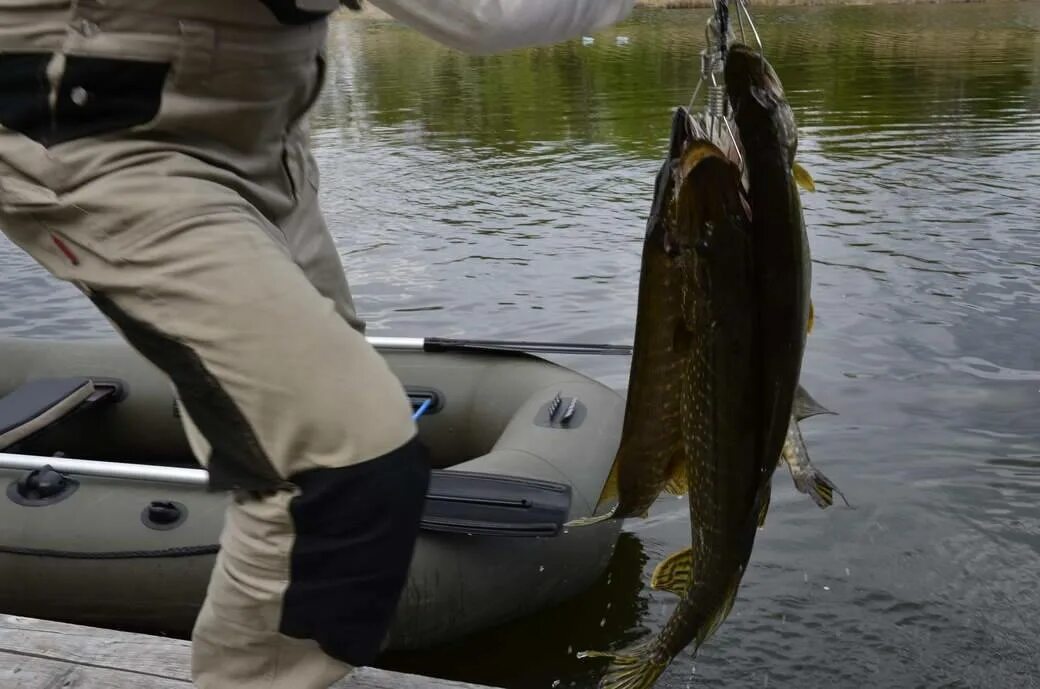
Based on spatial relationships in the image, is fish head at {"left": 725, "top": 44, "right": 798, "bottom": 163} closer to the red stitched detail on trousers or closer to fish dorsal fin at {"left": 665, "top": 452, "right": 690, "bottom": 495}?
fish dorsal fin at {"left": 665, "top": 452, "right": 690, "bottom": 495}

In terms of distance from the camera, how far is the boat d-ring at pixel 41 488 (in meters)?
3.95

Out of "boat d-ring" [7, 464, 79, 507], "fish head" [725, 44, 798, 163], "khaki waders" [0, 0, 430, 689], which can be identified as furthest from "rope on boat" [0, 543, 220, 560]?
"fish head" [725, 44, 798, 163]

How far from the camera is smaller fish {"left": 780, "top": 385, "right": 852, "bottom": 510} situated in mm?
1967

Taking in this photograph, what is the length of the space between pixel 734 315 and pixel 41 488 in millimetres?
3010

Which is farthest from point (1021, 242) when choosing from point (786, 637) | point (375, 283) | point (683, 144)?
point (683, 144)

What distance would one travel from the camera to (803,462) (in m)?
2.01

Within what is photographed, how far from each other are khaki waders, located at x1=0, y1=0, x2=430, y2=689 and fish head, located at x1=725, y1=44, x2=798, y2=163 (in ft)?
2.69

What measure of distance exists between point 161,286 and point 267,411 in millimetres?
297

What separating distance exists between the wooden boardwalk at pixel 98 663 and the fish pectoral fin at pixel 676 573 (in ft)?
2.50

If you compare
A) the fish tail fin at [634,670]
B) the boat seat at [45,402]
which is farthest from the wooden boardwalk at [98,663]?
the boat seat at [45,402]

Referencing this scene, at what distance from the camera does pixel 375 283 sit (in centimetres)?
902

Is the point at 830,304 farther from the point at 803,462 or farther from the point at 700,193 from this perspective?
the point at 700,193

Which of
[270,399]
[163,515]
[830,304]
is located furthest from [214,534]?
[830,304]

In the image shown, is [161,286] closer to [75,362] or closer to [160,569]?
[160,569]
